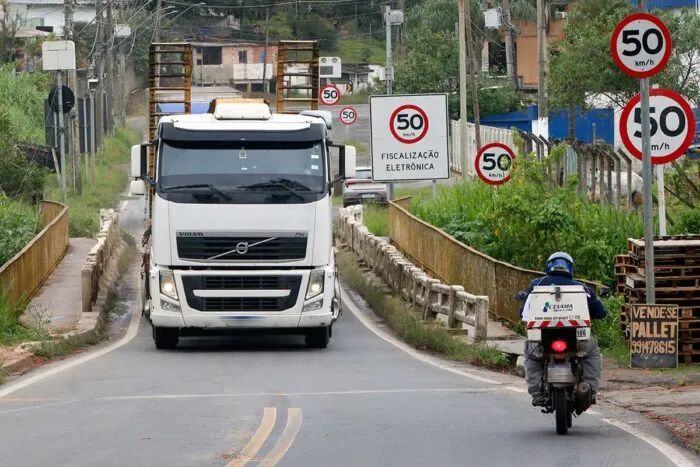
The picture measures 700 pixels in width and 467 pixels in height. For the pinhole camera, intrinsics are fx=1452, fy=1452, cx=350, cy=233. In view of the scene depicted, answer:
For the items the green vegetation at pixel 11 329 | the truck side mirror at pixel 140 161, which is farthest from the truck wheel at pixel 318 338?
the green vegetation at pixel 11 329

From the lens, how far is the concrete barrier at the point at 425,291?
20.3 m

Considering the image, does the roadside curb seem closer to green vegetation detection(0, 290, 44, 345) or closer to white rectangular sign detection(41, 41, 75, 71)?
green vegetation detection(0, 290, 44, 345)

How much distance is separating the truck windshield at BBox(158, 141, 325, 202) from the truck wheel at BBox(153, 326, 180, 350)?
6.78 ft

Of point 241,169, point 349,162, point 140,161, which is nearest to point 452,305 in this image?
point 349,162

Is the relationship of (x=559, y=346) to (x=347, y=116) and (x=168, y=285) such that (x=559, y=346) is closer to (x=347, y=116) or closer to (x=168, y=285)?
(x=168, y=285)

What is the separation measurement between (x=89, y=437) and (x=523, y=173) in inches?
598

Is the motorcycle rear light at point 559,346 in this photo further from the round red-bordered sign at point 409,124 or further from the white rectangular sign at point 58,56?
the white rectangular sign at point 58,56

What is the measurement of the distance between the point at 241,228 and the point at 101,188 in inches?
1514

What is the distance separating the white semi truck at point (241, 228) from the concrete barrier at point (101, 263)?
3930 millimetres

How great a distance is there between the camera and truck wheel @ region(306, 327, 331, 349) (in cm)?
2064

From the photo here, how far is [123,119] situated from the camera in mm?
89375

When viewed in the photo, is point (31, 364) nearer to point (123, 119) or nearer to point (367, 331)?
point (367, 331)

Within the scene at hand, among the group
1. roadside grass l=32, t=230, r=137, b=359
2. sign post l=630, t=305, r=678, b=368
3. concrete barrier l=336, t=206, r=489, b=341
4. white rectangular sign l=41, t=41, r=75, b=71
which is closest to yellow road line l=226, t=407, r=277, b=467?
sign post l=630, t=305, r=678, b=368

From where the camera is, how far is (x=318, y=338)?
20.7 m
